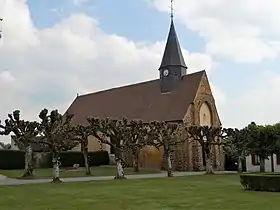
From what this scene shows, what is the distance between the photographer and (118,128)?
33312mm

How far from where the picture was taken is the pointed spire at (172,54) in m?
54.5

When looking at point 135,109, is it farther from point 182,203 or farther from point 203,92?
point 182,203

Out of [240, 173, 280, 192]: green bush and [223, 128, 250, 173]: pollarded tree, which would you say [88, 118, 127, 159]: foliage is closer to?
[240, 173, 280, 192]: green bush

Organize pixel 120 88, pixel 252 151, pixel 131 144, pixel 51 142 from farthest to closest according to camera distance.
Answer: pixel 120 88 < pixel 252 151 < pixel 131 144 < pixel 51 142

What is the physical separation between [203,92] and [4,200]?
37.8 metres

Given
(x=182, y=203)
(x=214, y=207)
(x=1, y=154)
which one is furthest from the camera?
(x=1, y=154)

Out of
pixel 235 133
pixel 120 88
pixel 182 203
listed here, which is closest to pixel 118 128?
pixel 235 133

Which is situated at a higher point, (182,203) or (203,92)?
(203,92)

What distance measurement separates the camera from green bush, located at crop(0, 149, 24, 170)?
49.2m

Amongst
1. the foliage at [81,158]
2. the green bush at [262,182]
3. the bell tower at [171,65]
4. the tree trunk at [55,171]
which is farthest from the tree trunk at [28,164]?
the bell tower at [171,65]

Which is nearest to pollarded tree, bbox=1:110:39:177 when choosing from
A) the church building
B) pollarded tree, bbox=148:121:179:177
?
pollarded tree, bbox=148:121:179:177

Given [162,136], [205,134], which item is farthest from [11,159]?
[205,134]

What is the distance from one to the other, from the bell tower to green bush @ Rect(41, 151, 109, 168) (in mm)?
10560

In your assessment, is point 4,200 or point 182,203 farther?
point 4,200
